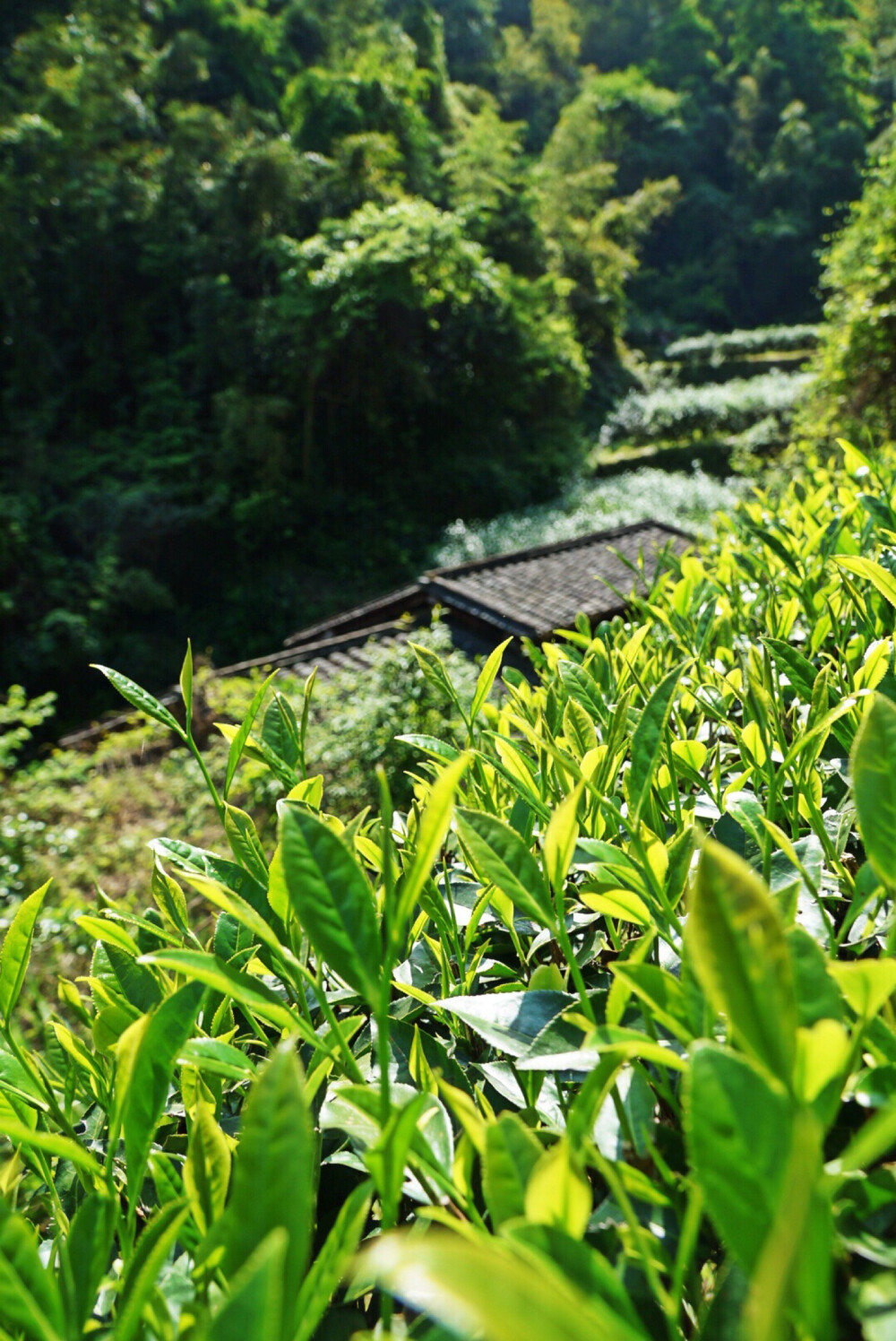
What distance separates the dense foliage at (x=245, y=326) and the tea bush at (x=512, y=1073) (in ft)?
42.6

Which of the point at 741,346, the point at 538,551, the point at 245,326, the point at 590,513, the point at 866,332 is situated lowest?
the point at 590,513

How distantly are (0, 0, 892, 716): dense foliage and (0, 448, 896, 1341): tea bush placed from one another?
511 inches

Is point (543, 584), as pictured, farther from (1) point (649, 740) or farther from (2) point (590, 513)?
(2) point (590, 513)

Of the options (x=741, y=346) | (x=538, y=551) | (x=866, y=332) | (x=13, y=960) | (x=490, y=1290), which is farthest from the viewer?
(x=741, y=346)

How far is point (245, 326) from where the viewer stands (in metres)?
15.9

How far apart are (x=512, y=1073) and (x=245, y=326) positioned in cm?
1720

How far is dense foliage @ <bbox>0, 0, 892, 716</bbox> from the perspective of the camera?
47.7ft

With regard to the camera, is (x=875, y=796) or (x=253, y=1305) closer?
(x=253, y=1305)

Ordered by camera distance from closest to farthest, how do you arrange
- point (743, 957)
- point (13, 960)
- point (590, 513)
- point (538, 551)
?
point (743, 957) → point (13, 960) → point (538, 551) → point (590, 513)

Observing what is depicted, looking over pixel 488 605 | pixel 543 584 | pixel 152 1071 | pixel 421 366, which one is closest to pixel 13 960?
pixel 152 1071

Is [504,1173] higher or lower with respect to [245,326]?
lower

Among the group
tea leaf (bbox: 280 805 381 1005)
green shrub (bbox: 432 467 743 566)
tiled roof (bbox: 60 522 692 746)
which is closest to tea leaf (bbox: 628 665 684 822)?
tea leaf (bbox: 280 805 381 1005)

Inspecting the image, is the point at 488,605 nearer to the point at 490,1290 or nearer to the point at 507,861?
the point at 507,861

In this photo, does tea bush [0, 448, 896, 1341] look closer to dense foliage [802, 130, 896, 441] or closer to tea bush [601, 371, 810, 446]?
dense foliage [802, 130, 896, 441]
